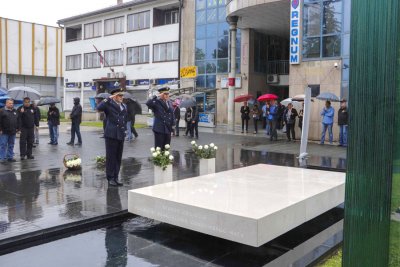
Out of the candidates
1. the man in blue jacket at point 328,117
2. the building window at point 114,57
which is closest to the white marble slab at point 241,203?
the man in blue jacket at point 328,117

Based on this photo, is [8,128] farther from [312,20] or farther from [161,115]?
[312,20]

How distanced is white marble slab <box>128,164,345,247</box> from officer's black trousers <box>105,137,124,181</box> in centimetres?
201

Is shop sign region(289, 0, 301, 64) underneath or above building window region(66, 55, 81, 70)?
underneath

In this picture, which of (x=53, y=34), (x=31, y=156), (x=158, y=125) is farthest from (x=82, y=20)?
(x=158, y=125)

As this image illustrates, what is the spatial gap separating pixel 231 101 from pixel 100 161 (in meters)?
14.8

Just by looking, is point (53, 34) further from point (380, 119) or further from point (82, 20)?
point (380, 119)

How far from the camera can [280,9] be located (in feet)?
68.6

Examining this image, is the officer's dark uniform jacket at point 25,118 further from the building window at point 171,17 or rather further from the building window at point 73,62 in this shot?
the building window at point 73,62

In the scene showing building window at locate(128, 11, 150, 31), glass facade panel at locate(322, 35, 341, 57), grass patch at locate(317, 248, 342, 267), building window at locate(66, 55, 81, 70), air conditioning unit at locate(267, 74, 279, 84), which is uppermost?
building window at locate(128, 11, 150, 31)

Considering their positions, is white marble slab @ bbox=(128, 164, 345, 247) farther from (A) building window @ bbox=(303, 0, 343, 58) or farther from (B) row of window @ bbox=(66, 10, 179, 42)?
(B) row of window @ bbox=(66, 10, 179, 42)

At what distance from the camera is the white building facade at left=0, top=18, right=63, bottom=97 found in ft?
155

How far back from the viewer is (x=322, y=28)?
19.0 metres

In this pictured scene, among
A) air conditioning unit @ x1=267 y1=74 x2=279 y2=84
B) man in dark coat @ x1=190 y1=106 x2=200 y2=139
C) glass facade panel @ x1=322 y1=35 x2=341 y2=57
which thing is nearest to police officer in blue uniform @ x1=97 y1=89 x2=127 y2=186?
man in dark coat @ x1=190 y1=106 x2=200 y2=139

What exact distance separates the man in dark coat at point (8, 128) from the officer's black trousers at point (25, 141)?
0.34 m
